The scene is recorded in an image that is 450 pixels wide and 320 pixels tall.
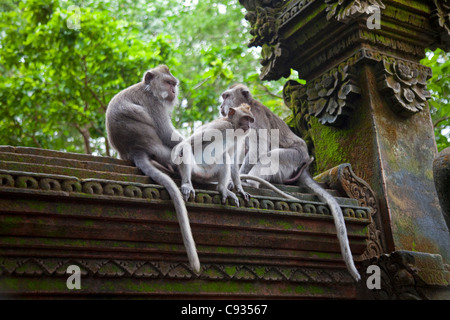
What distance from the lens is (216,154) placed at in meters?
3.79

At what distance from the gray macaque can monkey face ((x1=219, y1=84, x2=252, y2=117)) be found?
1.22 metres

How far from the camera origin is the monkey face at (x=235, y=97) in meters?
5.50

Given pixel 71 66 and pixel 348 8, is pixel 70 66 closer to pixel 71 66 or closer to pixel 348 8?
pixel 71 66

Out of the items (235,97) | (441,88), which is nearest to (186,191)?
(235,97)

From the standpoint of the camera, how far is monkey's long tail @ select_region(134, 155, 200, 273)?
9.43ft

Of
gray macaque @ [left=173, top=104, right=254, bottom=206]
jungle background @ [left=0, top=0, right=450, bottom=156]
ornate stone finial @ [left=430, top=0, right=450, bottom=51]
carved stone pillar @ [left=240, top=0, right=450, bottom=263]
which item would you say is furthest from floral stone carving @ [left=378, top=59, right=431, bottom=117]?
jungle background @ [left=0, top=0, right=450, bottom=156]

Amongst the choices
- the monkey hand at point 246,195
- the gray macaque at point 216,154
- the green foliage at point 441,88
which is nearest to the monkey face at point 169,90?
the gray macaque at point 216,154

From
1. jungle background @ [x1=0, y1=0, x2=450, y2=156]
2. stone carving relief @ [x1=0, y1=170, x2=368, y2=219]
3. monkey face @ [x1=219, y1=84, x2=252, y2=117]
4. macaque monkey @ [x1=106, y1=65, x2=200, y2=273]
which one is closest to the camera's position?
stone carving relief @ [x1=0, y1=170, x2=368, y2=219]

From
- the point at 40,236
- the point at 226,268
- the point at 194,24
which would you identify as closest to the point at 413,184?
the point at 226,268

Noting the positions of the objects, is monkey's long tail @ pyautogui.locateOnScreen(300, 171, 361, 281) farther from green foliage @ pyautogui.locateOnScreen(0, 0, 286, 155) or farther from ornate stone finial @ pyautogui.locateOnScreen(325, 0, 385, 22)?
green foliage @ pyautogui.locateOnScreen(0, 0, 286, 155)

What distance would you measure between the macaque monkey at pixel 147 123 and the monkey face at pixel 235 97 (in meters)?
1.09

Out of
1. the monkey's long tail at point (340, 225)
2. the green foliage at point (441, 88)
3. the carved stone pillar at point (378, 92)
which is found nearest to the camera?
the monkey's long tail at point (340, 225)

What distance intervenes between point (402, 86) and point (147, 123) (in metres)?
2.26

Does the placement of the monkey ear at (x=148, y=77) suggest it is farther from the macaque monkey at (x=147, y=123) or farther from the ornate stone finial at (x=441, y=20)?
the ornate stone finial at (x=441, y=20)
